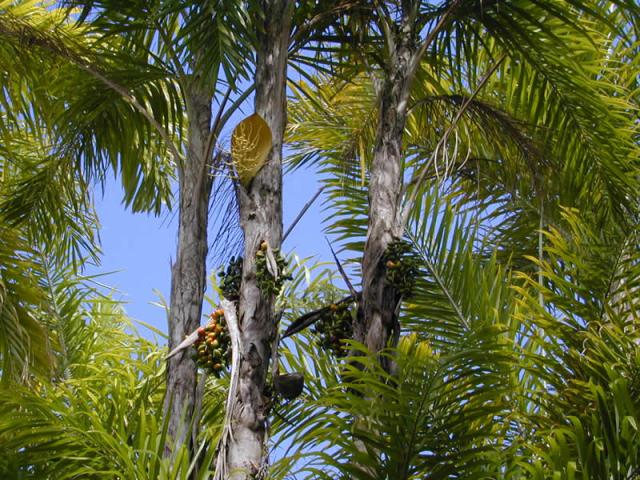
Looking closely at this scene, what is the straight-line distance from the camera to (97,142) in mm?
6785

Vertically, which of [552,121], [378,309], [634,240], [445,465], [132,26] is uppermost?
[132,26]

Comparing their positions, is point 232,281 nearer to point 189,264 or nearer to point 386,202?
point 189,264

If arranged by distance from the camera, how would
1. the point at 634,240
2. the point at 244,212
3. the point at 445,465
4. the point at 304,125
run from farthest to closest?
1. the point at 304,125
2. the point at 634,240
3. the point at 244,212
4. the point at 445,465

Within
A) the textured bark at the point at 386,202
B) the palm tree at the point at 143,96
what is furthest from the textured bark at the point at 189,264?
the textured bark at the point at 386,202

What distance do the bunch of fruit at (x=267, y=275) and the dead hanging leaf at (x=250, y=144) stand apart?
0.41 m

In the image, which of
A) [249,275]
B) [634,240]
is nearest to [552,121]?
[634,240]

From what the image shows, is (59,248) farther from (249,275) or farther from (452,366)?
(452,366)

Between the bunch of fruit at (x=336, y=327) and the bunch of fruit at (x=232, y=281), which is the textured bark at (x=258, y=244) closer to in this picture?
the bunch of fruit at (x=232, y=281)

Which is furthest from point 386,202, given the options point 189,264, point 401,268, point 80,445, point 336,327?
point 80,445

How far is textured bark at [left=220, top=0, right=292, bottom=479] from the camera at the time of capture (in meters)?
4.59

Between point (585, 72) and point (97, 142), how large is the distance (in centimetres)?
292

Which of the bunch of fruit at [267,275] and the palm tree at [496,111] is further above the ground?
the palm tree at [496,111]

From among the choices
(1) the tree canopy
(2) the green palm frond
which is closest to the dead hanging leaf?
(1) the tree canopy

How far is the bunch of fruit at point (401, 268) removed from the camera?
5.03 m
